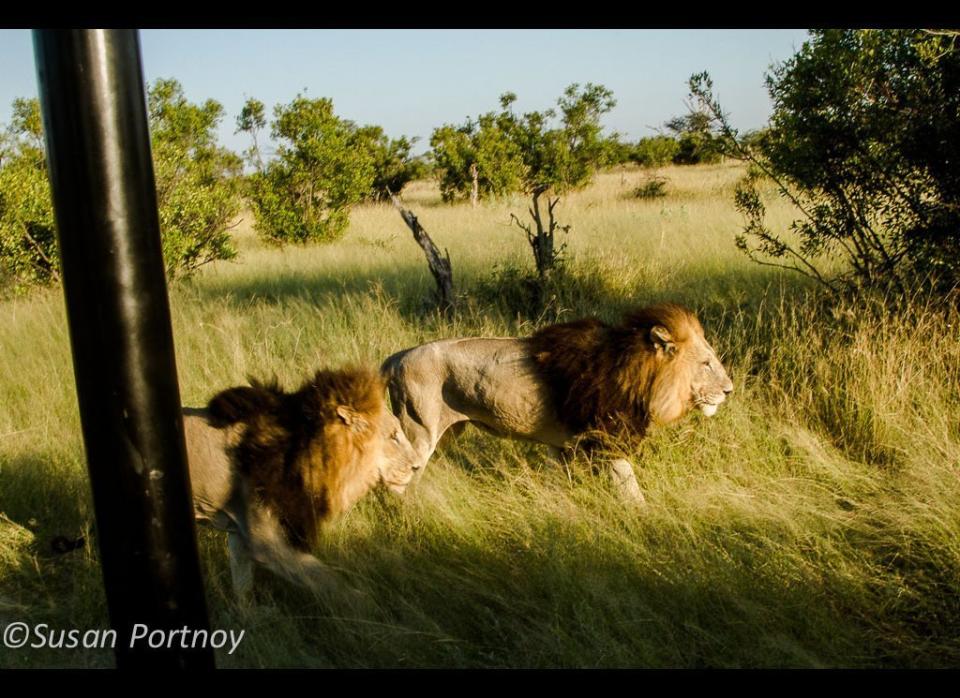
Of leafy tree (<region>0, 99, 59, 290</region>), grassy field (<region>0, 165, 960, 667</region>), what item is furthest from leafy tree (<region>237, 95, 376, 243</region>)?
grassy field (<region>0, 165, 960, 667</region>)

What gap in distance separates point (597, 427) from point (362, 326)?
3709 mm

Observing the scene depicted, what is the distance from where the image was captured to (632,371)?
4.49m

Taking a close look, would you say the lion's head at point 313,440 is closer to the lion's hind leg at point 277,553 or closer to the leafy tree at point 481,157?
the lion's hind leg at point 277,553

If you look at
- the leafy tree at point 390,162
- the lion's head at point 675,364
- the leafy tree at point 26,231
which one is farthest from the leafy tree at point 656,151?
the lion's head at point 675,364

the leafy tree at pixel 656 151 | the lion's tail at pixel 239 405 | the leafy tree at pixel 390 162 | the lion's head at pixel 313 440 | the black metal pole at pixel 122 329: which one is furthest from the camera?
the leafy tree at pixel 656 151

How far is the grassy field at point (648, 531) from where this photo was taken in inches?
131

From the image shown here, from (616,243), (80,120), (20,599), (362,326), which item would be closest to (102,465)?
(80,120)

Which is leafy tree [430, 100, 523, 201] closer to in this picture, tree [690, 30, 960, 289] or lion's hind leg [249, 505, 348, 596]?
tree [690, 30, 960, 289]

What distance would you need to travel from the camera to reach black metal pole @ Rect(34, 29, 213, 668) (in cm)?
172

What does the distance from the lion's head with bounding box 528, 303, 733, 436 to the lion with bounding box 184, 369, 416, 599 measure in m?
1.23

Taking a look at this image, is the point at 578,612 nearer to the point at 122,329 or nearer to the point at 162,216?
A: the point at 122,329

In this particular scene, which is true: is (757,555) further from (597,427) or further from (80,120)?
(80,120)

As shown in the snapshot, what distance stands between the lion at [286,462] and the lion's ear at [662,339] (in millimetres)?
1624

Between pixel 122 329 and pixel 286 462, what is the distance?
1.83m
